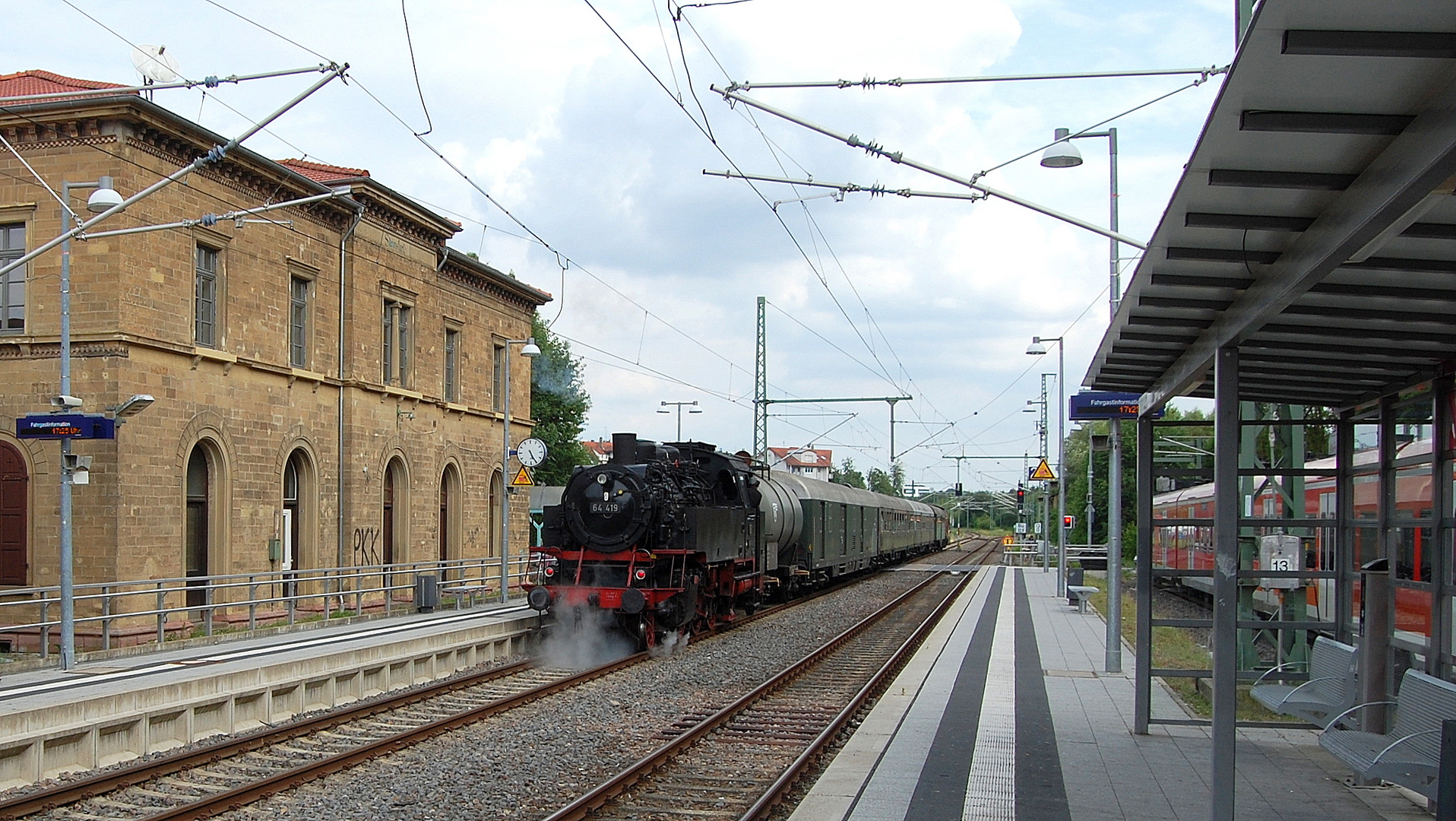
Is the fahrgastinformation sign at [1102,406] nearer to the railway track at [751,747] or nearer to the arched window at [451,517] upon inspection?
the railway track at [751,747]

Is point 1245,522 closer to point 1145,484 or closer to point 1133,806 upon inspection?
point 1145,484

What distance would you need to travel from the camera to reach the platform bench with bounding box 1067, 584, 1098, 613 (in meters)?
23.3

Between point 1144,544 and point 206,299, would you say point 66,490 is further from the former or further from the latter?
point 1144,544

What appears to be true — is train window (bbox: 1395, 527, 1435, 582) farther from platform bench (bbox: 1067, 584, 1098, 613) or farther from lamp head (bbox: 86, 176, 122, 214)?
platform bench (bbox: 1067, 584, 1098, 613)

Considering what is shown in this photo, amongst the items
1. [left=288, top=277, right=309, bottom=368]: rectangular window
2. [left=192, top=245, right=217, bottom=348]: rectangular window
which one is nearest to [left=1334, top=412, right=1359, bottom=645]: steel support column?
[left=192, top=245, right=217, bottom=348]: rectangular window

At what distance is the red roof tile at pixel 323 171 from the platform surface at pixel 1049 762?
1826 cm

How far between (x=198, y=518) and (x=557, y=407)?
41.1 metres

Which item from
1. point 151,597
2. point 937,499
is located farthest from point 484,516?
point 937,499

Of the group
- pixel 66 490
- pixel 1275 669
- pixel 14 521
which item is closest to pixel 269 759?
pixel 66 490

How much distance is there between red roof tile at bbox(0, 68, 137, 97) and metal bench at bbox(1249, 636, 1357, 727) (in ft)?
63.6

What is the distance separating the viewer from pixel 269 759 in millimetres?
9758

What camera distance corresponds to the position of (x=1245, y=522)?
8.44 metres

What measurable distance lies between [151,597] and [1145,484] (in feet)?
52.2

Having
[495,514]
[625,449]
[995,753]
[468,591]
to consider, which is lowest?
[468,591]
